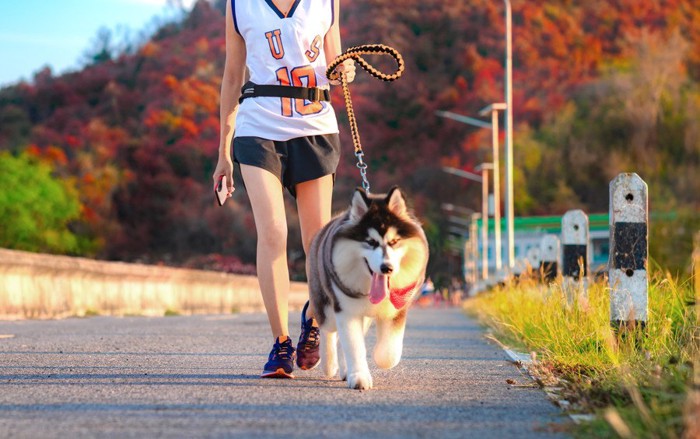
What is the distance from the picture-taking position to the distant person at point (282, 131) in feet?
23.5

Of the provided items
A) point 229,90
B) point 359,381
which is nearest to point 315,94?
point 229,90

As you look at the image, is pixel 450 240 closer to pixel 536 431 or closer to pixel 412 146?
pixel 412 146

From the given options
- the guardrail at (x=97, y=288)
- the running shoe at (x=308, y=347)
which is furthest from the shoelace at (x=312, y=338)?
the guardrail at (x=97, y=288)

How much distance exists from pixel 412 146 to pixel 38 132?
26.5 meters

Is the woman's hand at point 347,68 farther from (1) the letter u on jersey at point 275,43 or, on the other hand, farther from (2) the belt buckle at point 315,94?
(1) the letter u on jersey at point 275,43

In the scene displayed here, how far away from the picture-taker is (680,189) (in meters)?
86.1

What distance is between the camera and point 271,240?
7.20 m

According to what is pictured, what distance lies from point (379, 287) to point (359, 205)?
419 mm

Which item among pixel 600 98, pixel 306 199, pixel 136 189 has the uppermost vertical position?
pixel 600 98

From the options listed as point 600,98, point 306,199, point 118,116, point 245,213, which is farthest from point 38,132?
point 306,199

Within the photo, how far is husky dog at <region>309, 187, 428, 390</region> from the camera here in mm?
6109

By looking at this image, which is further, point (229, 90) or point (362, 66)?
point (229, 90)

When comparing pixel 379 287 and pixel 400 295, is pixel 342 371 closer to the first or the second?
pixel 400 295

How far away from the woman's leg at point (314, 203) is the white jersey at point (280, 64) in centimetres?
31
